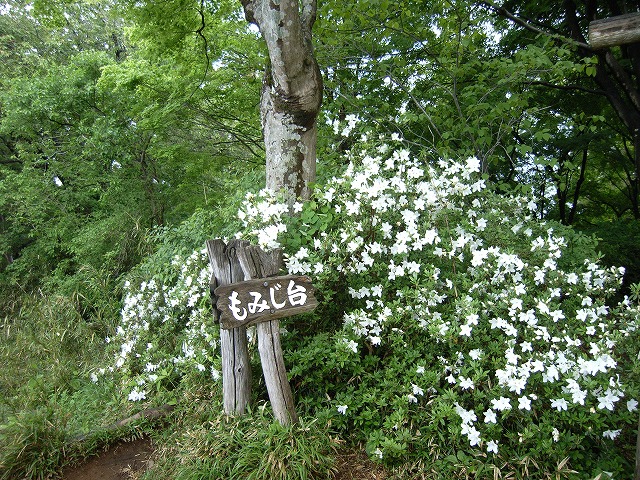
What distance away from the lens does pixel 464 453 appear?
8.05ft

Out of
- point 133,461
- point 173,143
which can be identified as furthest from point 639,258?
point 173,143

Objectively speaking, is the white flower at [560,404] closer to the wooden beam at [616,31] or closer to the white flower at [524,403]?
the white flower at [524,403]

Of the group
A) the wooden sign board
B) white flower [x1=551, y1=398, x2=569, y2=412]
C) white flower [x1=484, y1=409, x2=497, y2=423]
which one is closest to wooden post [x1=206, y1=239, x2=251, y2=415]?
the wooden sign board

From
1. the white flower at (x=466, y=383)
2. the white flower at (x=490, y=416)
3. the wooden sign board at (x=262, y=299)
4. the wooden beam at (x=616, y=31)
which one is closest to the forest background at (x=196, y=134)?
the white flower at (x=490, y=416)

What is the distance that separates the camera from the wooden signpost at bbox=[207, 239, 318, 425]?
2.49m

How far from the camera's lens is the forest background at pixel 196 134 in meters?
4.05

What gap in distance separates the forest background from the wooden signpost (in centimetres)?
25

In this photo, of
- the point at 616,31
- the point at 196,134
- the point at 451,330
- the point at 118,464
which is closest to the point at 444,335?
the point at 451,330

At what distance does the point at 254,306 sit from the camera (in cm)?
251

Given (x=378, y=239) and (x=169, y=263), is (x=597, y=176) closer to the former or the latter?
(x=378, y=239)

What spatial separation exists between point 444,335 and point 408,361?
12.9 inches

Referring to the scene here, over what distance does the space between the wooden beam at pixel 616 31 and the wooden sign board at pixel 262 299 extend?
1925 mm

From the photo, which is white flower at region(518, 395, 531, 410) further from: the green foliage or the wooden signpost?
the wooden signpost

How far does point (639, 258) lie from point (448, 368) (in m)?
5.11
